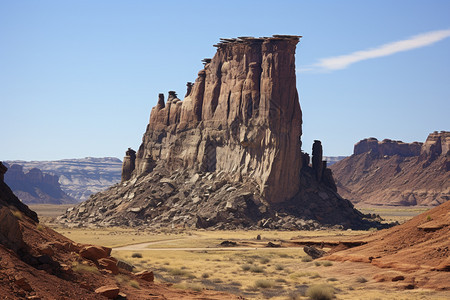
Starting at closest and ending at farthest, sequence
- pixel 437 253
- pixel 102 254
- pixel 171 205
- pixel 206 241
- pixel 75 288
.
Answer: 1. pixel 75 288
2. pixel 102 254
3. pixel 437 253
4. pixel 206 241
5. pixel 171 205

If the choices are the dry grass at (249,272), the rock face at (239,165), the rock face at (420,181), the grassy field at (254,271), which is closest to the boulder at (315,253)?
the grassy field at (254,271)

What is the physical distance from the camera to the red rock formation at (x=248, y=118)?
258ft

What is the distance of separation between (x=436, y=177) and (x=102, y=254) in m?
170

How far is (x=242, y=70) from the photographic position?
84250 millimetres

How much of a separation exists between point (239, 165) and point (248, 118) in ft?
19.5

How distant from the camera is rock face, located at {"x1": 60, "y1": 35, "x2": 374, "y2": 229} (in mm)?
77500

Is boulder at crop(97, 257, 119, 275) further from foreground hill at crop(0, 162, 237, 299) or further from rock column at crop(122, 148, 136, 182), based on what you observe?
rock column at crop(122, 148, 136, 182)

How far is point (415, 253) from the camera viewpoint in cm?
2862

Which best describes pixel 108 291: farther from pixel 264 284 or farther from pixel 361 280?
pixel 361 280

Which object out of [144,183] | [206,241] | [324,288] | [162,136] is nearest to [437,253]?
[324,288]

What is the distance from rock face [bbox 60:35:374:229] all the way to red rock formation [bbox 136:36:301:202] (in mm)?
123

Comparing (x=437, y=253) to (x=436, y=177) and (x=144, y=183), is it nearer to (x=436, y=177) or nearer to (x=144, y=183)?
(x=144, y=183)

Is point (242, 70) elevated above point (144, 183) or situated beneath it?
elevated above

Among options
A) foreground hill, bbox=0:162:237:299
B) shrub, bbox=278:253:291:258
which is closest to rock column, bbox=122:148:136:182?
shrub, bbox=278:253:291:258
